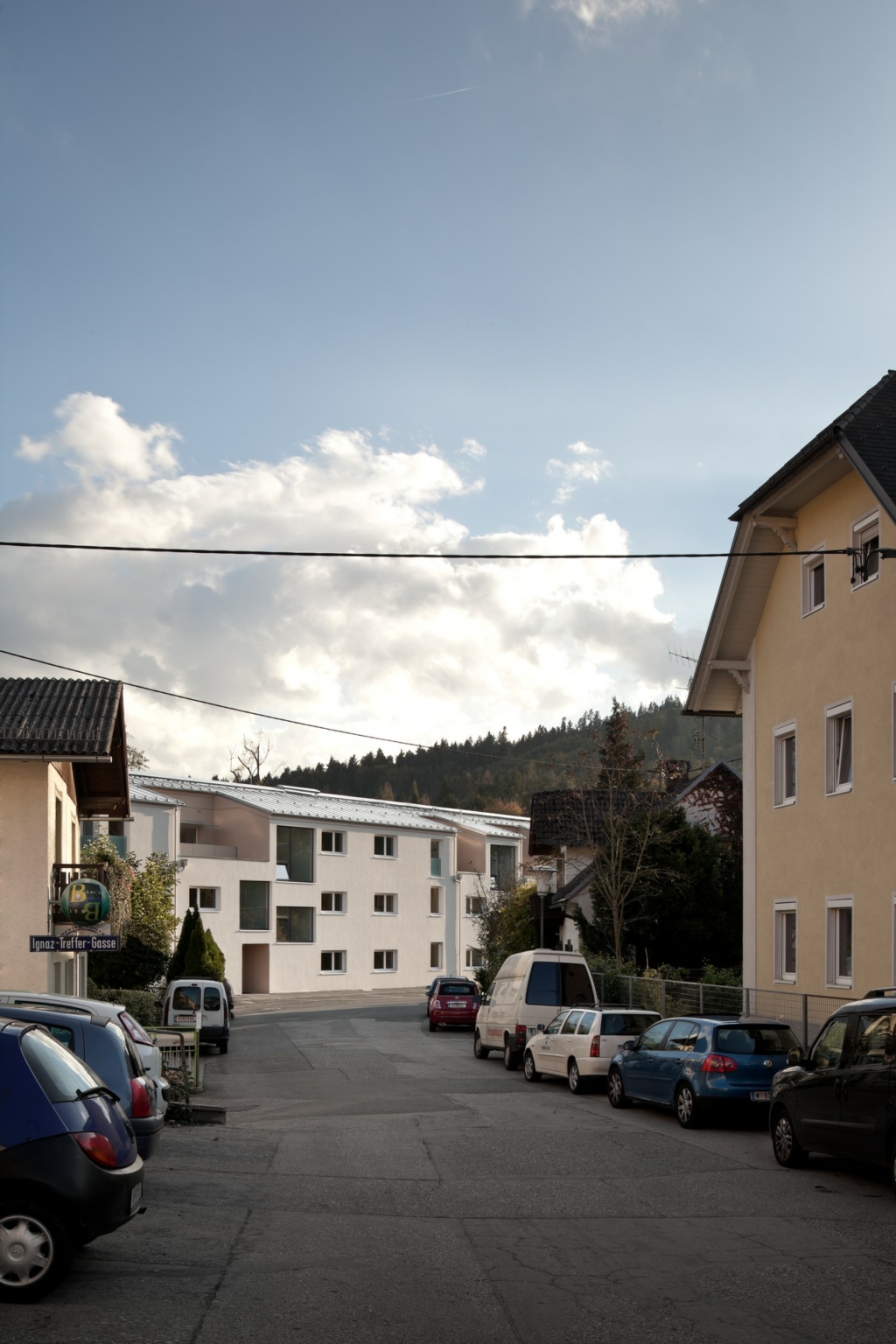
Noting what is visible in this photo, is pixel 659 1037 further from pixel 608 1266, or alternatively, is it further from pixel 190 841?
pixel 190 841

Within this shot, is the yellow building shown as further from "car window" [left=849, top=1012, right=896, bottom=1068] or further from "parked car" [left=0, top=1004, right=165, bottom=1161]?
"parked car" [left=0, top=1004, right=165, bottom=1161]

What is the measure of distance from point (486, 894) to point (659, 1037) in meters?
50.2

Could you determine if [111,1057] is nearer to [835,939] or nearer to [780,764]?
[835,939]

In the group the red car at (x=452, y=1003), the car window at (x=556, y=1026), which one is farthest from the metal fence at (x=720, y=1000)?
the red car at (x=452, y=1003)

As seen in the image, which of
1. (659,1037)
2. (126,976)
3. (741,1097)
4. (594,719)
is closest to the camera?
(741,1097)

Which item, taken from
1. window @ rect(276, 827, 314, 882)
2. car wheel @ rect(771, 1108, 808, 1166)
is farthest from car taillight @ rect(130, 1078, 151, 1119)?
window @ rect(276, 827, 314, 882)

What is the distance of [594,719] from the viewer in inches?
7003

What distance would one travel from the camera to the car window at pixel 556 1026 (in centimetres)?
2578

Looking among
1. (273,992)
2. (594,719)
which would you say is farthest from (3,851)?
(594,719)

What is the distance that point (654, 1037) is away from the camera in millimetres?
20156

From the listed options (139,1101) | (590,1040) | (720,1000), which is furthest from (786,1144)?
(720,1000)

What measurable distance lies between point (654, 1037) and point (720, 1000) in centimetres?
647

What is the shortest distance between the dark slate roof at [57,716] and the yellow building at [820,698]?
1091 cm

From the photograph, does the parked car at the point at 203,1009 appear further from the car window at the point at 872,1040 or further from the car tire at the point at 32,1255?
the car tire at the point at 32,1255
